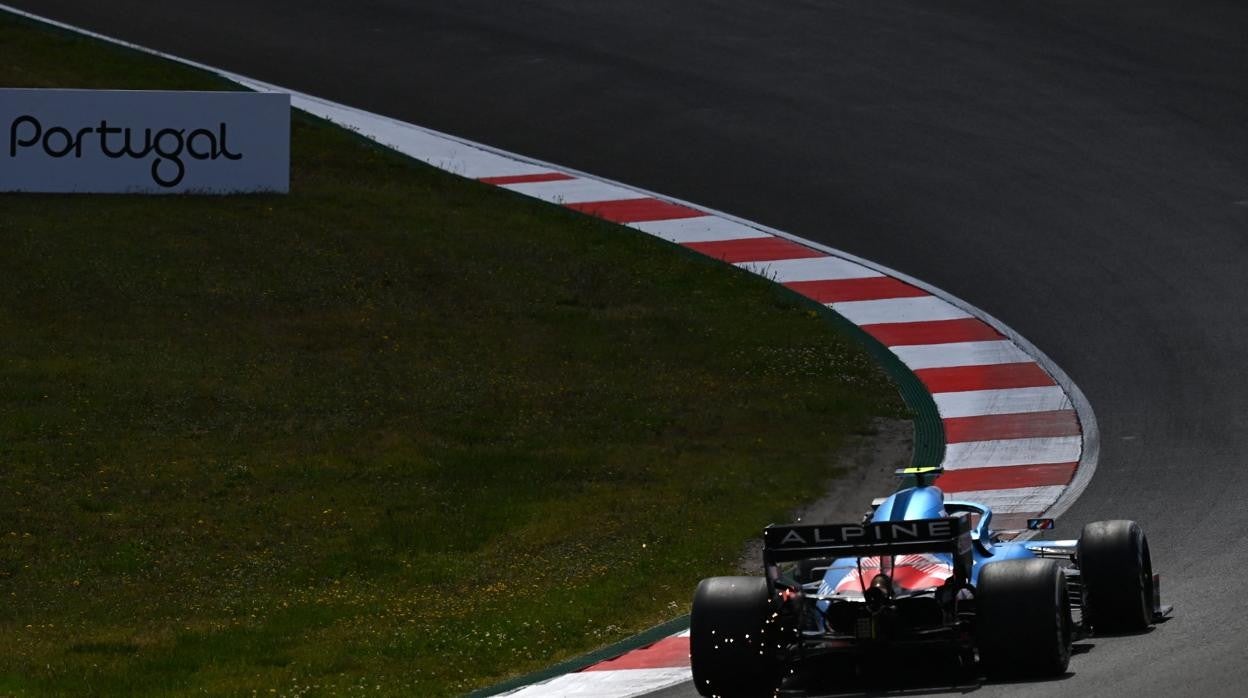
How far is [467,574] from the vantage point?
1106cm

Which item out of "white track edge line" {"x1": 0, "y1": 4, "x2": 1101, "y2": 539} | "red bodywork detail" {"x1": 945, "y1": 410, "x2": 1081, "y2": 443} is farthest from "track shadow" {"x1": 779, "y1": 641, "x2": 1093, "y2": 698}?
"red bodywork detail" {"x1": 945, "y1": 410, "x2": 1081, "y2": 443}

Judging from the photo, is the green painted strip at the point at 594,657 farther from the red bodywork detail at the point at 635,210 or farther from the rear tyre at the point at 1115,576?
the red bodywork detail at the point at 635,210

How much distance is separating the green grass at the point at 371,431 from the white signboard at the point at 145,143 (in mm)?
220

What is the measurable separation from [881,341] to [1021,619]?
6.85 metres

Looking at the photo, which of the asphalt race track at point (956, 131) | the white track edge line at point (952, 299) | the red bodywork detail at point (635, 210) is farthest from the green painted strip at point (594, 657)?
the red bodywork detail at point (635, 210)

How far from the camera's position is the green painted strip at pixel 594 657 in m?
9.46

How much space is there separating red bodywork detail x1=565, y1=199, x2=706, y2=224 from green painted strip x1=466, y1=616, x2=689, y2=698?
7924 mm

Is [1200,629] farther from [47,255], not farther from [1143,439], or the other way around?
[47,255]

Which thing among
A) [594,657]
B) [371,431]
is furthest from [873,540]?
[371,431]

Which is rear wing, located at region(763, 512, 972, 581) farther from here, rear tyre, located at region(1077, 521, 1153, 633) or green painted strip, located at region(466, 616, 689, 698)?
green painted strip, located at region(466, 616, 689, 698)

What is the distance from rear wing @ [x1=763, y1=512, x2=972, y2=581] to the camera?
811 cm

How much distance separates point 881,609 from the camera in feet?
26.6

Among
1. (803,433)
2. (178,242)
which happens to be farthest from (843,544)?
(178,242)

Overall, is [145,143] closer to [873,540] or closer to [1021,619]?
[873,540]
